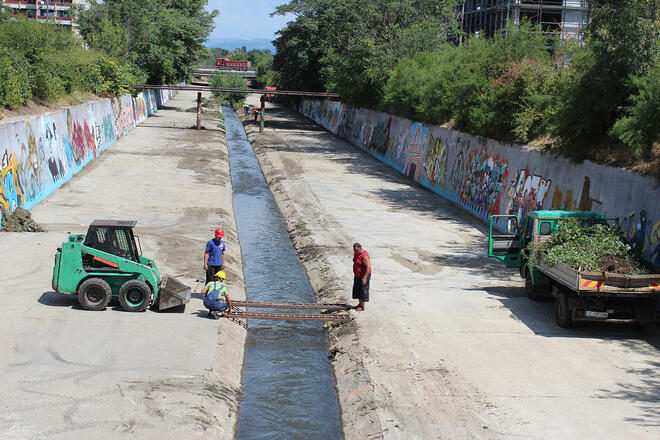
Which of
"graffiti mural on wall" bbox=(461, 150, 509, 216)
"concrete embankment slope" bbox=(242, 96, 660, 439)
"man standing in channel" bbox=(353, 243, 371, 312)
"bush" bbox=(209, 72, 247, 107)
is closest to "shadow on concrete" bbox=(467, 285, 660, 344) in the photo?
"concrete embankment slope" bbox=(242, 96, 660, 439)

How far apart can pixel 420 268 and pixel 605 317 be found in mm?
6341

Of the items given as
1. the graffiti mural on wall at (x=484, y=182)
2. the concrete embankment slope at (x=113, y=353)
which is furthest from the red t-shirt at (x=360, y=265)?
the graffiti mural on wall at (x=484, y=182)

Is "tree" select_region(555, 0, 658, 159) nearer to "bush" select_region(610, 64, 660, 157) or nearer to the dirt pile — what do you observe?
"bush" select_region(610, 64, 660, 157)

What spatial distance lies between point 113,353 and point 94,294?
2.46 m

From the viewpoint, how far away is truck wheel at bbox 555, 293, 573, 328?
1509 cm

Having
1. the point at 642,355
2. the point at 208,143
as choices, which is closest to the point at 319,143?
the point at 208,143

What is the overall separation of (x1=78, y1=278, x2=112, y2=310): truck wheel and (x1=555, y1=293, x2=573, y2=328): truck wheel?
30.4ft

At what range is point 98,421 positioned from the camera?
33.3 feet

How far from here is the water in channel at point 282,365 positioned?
473 inches

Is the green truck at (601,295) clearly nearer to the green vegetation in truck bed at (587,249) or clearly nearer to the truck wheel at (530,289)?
the green vegetation in truck bed at (587,249)

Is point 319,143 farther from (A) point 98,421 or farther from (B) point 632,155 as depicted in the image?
(A) point 98,421

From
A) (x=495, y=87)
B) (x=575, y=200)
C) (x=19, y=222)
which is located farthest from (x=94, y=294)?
(x=495, y=87)

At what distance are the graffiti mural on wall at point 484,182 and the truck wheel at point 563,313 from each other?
466 inches

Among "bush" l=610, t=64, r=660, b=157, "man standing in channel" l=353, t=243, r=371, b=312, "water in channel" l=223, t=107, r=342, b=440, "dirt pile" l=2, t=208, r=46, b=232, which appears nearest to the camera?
"water in channel" l=223, t=107, r=342, b=440
